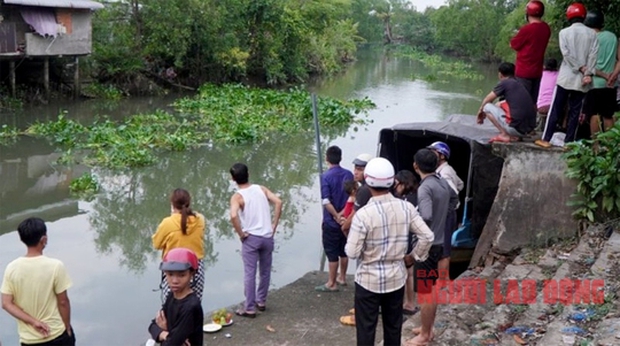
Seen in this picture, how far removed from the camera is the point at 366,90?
3428cm

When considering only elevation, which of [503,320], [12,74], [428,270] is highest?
[428,270]

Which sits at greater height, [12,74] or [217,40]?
[217,40]

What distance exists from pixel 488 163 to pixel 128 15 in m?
24.4

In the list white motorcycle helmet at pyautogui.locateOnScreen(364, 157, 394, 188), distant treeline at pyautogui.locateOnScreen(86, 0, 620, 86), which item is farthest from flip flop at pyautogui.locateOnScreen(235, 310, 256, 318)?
distant treeline at pyautogui.locateOnScreen(86, 0, 620, 86)

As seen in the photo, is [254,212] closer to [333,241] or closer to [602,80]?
[333,241]

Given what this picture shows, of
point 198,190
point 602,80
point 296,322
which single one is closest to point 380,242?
point 296,322

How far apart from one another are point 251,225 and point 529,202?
320 centimetres

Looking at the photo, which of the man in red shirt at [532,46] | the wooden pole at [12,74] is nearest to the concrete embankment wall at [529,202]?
the man in red shirt at [532,46]

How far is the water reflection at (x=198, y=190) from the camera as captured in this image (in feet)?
34.1

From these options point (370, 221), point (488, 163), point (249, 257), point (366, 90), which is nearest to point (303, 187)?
point (488, 163)

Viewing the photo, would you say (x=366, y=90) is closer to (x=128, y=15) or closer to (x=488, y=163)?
(x=128, y=15)

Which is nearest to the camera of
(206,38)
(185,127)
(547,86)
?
(547,86)

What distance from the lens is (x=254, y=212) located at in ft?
19.8

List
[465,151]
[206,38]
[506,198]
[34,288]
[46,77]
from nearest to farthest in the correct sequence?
[34,288] < [506,198] < [465,151] < [46,77] < [206,38]
